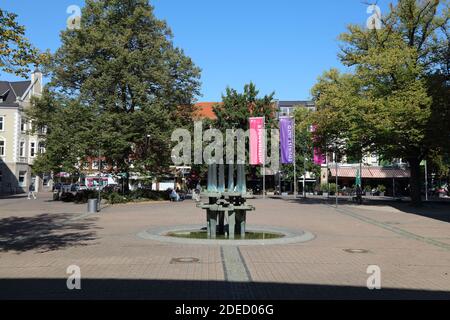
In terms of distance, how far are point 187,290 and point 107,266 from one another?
2910mm

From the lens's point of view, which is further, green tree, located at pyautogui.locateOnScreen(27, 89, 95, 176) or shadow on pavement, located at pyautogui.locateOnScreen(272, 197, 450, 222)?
green tree, located at pyautogui.locateOnScreen(27, 89, 95, 176)

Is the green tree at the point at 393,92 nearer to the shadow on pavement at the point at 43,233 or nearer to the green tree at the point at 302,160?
the shadow on pavement at the point at 43,233

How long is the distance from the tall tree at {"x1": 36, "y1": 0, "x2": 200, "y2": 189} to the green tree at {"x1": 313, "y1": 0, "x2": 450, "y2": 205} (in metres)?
12.5

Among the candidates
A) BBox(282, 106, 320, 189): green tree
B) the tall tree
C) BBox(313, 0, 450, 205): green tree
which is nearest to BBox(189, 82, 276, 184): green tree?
BBox(282, 106, 320, 189): green tree

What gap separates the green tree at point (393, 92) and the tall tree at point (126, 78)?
12.5m

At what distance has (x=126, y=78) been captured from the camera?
126 ft

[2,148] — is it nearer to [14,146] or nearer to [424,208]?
[14,146]

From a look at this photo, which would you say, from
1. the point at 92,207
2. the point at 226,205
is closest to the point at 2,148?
the point at 92,207

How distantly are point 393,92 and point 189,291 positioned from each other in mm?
28024

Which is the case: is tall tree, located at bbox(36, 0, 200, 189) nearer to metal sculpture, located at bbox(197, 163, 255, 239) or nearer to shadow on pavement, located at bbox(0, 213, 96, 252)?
shadow on pavement, located at bbox(0, 213, 96, 252)

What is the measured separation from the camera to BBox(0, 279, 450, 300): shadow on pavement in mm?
7480

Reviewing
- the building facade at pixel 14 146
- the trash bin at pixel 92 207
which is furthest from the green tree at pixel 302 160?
the trash bin at pixel 92 207
